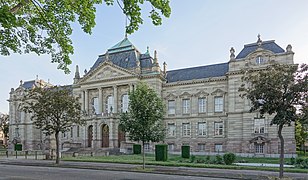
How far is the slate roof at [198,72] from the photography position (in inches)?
1706

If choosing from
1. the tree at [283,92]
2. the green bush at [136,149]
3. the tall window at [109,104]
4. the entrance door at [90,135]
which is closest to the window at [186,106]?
the green bush at [136,149]

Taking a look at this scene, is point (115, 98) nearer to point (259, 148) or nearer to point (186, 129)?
point (186, 129)

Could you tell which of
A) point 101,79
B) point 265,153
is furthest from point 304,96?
point 101,79

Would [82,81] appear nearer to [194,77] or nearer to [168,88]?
[168,88]

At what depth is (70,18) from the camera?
8750 millimetres

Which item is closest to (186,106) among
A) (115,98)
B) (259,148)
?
(115,98)

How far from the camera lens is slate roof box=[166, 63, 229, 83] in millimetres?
43344

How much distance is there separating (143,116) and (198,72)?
Result: 27447mm

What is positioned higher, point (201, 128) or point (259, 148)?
point (201, 128)

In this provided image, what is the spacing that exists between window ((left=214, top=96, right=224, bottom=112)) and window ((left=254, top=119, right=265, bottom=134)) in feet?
19.3

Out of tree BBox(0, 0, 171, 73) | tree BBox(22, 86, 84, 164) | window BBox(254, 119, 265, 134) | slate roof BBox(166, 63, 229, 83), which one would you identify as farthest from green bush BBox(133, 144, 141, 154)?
tree BBox(0, 0, 171, 73)

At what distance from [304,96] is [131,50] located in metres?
37.9

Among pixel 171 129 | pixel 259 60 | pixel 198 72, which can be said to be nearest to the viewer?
pixel 259 60

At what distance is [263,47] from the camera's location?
38.6 metres
